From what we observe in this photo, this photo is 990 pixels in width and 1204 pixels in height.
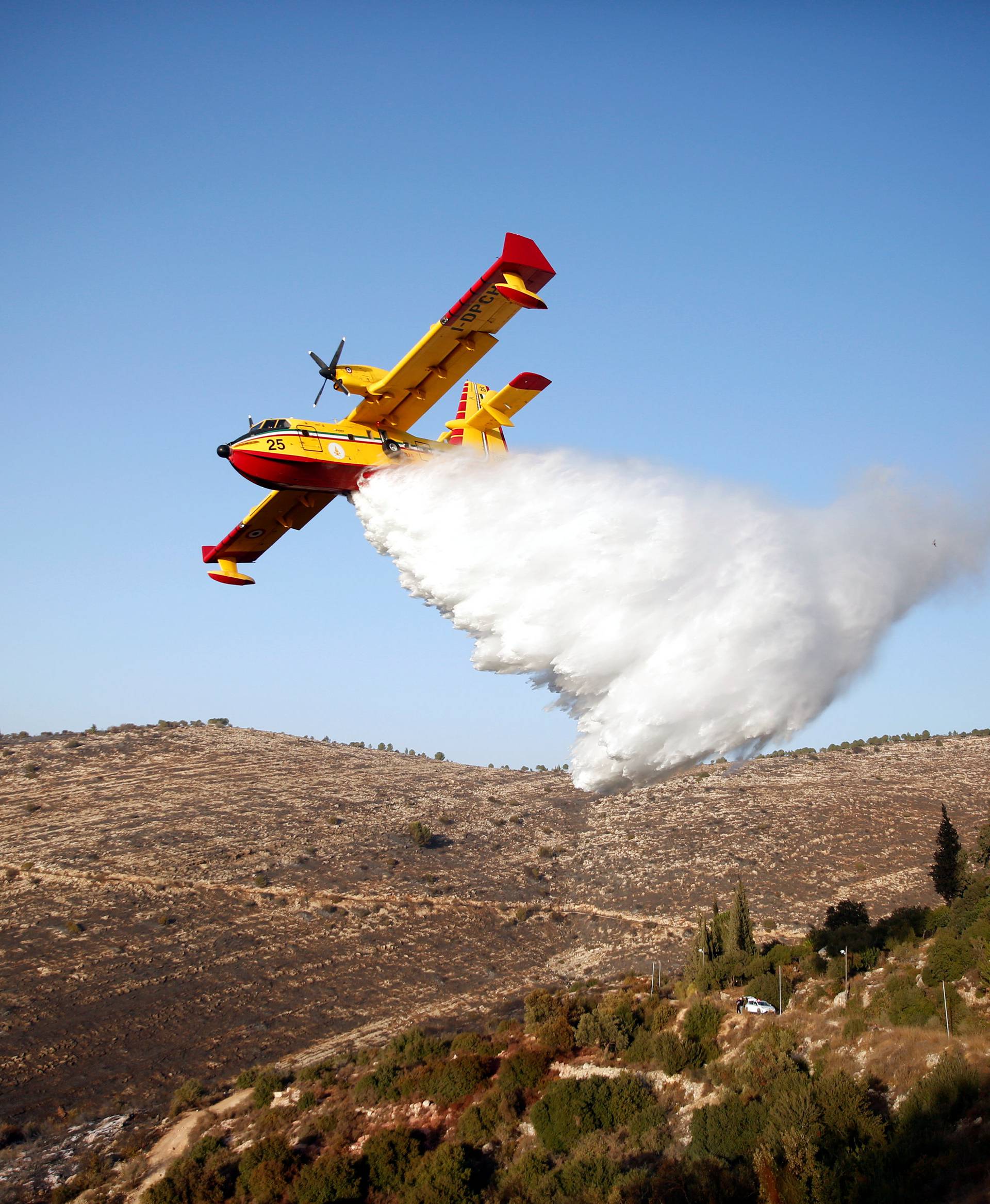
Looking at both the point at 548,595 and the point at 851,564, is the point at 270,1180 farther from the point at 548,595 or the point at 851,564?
the point at 851,564

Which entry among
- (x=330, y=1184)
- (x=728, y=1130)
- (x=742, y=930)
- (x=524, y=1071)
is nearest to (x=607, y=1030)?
(x=524, y=1071)

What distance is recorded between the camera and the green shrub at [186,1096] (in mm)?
25781

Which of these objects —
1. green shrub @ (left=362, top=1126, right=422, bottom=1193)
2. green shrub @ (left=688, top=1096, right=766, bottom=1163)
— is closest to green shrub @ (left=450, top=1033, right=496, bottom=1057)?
green shrub @ (left=362, top=1126, right=422, bottom=1193)

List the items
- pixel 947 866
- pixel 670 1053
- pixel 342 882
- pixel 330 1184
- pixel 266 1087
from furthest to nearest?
1. pixel 342 882
2. pixel 947 866
3. pixel 266 1087
4. pixel 670 1053
5. pixel 330 1184

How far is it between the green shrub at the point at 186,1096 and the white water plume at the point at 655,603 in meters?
15.1

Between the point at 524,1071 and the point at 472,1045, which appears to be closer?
the point at 524,1071

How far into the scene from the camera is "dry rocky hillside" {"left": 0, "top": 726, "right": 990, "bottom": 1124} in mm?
31422

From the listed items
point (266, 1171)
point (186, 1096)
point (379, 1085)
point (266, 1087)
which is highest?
point (379, 1085)

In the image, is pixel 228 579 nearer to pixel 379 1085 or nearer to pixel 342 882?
pixel 379 1085

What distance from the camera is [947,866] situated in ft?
107

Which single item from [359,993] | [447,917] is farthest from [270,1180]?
[447,917]

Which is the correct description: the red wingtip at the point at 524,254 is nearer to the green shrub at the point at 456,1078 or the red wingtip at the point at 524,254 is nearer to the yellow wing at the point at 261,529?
the yellow wing at the point at 261,529

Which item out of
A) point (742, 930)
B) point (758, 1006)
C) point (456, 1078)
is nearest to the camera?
point (456, 1078)

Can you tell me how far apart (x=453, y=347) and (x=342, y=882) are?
1131 inches
